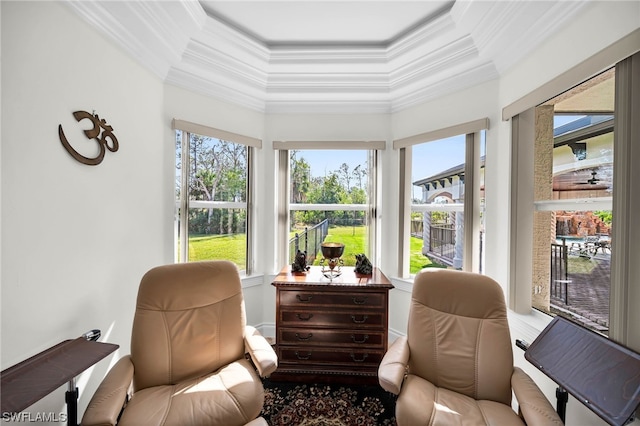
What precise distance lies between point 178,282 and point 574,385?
2009mm

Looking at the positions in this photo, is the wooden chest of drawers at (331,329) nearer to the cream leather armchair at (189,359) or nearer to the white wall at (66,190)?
the cream leather armchair at (189,359)

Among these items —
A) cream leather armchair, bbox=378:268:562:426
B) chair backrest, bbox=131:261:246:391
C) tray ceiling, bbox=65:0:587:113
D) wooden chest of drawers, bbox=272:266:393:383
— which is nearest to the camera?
cream leather armchair, bbox=378:268:562:426

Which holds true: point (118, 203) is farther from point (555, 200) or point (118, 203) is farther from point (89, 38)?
point (555, 200)

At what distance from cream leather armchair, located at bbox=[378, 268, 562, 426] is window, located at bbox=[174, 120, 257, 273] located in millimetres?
1775

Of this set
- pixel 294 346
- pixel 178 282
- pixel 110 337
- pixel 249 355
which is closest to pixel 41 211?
pixel 178 282

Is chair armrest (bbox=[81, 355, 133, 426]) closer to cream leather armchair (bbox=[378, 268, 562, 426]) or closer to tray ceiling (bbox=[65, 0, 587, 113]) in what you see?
cream leather armchair (bbox=[378, 268, 562, 426])

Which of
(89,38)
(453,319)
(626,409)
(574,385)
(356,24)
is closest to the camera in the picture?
(626,409)

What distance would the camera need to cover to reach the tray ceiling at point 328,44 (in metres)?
1.72

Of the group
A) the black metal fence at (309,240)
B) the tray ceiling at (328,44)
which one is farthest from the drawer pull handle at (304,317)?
the tray ceiling at (328,44)

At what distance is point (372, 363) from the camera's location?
2.19m

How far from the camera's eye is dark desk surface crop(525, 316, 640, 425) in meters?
1.02

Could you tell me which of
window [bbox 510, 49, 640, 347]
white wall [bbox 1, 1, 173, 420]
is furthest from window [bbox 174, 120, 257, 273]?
window [bbox 510, 49, 640, 347]

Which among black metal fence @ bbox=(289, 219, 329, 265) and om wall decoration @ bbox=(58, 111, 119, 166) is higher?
om wall decoration @ bbox=(58, 111, 119, 166)

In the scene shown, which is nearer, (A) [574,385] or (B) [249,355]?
(A) [574,385]
